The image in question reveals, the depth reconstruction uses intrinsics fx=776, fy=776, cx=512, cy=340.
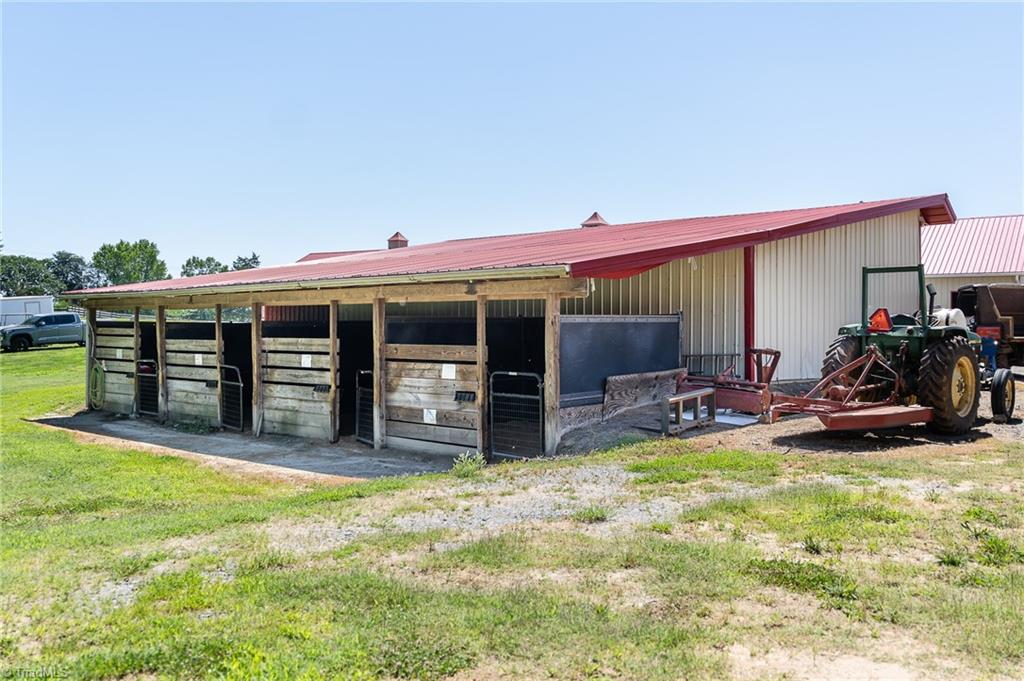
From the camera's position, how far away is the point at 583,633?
357 centimetres

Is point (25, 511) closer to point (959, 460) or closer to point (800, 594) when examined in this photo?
point (800, 594)

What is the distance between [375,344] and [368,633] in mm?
7227

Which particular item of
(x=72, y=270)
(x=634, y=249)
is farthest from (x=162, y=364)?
(x=72, y=270)

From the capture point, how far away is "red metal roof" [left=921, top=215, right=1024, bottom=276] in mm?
25375

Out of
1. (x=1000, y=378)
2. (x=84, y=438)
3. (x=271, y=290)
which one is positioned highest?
(x=271, y=290)

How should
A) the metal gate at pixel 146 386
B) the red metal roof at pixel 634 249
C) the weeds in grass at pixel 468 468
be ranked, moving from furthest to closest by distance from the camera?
the metal gate at pixel 146 386 → the red metal roof at pixel 634 249 → the weeds in grass at pixel 468 468

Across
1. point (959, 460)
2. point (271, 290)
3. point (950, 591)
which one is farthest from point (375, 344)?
point (950, 591)

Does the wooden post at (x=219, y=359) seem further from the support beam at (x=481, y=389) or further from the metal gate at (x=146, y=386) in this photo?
the support beam at (x=481, y=389)

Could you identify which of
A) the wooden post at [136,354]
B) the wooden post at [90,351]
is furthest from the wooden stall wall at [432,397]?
the wooden post at [90,351]

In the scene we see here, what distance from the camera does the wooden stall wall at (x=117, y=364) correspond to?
615 inches

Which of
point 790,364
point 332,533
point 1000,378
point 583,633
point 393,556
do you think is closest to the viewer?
point 583,633

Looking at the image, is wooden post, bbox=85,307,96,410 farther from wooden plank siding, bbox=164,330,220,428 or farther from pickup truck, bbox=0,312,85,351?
pickup truck, bbox=0,312,85,351

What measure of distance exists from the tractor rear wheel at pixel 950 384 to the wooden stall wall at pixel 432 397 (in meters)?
5.19

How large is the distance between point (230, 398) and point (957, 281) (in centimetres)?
2341
